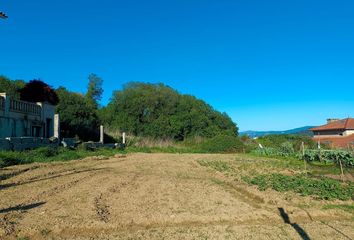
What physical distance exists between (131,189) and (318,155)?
17867 millimetres

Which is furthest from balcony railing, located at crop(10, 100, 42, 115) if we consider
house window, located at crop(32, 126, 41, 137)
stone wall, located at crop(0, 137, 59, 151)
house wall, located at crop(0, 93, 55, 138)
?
stone wall, located at crop(0, 137, 59, 151)

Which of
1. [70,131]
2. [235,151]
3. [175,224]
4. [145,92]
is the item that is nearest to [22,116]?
[70,131]

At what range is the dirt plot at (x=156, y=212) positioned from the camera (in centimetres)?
643

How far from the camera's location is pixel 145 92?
5559 cm

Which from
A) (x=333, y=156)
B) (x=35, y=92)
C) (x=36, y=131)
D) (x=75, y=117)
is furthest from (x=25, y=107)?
(x=333, y=156)

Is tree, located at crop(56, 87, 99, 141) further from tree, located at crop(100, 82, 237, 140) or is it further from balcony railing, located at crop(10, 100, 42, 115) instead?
tree, located at crop(100, 82, 237, 140)

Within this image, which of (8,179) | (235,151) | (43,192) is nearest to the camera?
(43,192)

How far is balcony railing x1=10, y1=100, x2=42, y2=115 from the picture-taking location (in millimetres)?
22172

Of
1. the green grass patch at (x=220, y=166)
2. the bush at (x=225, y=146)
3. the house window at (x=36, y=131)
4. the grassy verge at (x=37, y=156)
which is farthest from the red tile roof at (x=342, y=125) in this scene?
the house window at (x=36, y=131)

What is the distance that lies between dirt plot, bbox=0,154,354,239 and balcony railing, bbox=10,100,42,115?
10918 millimetres

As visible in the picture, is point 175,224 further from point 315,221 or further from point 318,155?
point 318,155

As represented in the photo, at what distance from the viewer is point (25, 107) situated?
23.8 metres

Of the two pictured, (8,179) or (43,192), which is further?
(8,179)

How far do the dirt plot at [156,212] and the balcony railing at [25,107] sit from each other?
10918 millimetres
